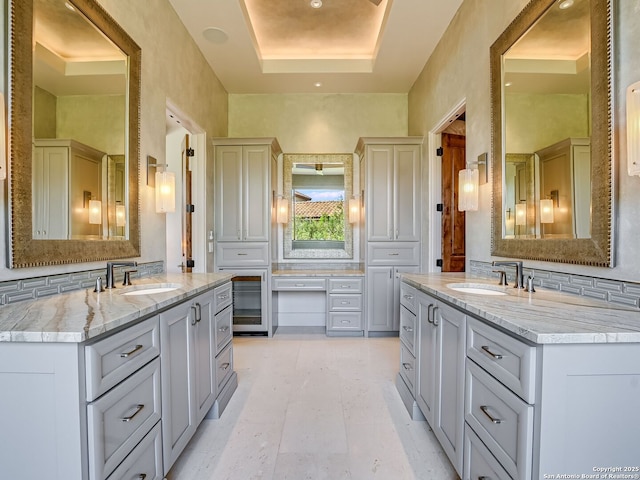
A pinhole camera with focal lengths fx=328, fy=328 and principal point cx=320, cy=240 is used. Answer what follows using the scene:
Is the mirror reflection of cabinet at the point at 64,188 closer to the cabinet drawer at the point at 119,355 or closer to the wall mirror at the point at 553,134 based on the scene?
the cabinet drawer at the point at 119,355

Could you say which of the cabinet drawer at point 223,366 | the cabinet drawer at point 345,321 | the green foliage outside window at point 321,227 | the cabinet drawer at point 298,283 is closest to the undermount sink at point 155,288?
the cabinet drawer at point 223,366

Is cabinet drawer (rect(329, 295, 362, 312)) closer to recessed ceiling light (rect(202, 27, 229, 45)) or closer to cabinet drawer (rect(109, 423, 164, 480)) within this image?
cabinet drawer (rect(109, 423, 164, 480))

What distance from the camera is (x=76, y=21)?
1703 millimetres

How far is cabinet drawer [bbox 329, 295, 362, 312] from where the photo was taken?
3.95 m

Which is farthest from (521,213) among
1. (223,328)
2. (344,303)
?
(344,303)

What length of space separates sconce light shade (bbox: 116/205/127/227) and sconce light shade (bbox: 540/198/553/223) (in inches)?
97.7

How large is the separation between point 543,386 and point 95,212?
221 cm

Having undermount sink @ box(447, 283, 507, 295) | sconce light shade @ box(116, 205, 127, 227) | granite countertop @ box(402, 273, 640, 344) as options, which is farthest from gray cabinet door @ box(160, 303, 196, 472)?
undermount sink @ box(447, 283, 507, 295)

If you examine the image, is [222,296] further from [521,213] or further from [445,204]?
[445,204]

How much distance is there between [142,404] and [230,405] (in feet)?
3.98

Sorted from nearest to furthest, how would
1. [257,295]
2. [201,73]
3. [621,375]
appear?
1. [621,375]
2. [201,73]
3. [257,295]

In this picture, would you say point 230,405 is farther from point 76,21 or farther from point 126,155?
point 76,21

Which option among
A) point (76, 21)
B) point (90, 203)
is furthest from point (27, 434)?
point (76, 21)

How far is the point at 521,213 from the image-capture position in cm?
197
